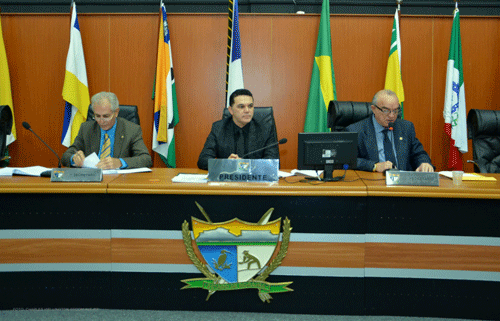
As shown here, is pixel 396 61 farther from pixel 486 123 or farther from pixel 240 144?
pixel 240 144

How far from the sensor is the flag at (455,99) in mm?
3637

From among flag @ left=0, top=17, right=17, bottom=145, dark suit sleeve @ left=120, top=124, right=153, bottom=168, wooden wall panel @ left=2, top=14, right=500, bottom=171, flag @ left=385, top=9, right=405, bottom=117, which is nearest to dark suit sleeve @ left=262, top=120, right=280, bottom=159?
dark suit sleeve @ left=120, top=124, right=153, bottom=168

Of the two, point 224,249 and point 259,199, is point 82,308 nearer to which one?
point 224,249

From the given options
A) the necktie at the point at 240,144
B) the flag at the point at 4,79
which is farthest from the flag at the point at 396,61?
the flag at the point at 4,79

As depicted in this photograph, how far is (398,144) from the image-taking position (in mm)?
2562

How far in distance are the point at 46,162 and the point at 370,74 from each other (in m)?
3.47

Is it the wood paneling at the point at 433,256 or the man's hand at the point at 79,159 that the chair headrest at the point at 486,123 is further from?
the man's hand at the point at 79,159

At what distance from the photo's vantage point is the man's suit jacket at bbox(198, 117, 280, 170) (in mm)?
2590

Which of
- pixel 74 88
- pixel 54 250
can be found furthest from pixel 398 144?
pixel 74 88

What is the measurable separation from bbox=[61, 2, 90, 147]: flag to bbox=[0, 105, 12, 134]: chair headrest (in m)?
0.95

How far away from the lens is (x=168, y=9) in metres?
4.38

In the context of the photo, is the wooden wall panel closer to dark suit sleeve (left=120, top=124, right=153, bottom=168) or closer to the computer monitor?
dark suit sleeve (left=120, top=124, right=153, bottom=168)

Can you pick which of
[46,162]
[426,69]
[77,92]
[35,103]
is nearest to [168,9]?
[77,92]

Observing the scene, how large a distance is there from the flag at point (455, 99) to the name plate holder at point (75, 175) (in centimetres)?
320
